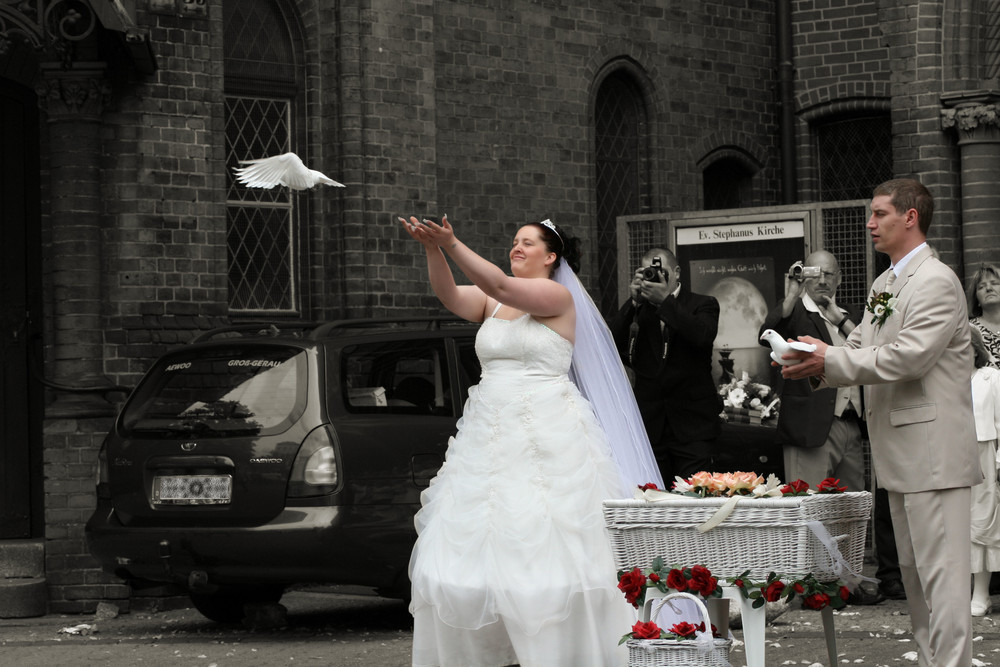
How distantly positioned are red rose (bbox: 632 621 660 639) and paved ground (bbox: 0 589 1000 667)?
7.72 feet

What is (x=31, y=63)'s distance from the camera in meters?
12.6

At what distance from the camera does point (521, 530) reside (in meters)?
7.14

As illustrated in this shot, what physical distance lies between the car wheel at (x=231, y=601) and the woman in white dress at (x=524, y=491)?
3116 mm

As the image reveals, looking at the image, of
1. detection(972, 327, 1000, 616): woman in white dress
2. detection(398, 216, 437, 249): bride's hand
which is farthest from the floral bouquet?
detection(398, 216, 437, 249): bride's hand

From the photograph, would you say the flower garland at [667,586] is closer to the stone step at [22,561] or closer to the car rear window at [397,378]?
the car rear window at [397,378]

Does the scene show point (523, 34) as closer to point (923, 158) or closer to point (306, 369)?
point (923, 158)

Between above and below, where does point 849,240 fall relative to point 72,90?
below

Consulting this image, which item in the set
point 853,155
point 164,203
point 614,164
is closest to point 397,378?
point 164,203

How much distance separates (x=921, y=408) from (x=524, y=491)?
1701mm

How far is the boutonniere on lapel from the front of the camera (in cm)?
670

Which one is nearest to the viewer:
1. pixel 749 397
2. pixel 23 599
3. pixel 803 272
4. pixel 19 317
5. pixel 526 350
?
pixel 526 350

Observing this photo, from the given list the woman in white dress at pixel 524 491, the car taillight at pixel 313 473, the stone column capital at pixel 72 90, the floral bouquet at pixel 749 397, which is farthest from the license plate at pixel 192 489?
the floral bouquet at pixel 749 397

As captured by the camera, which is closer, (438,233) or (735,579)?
(735,579)

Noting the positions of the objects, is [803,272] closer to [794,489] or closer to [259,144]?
[794,489]
